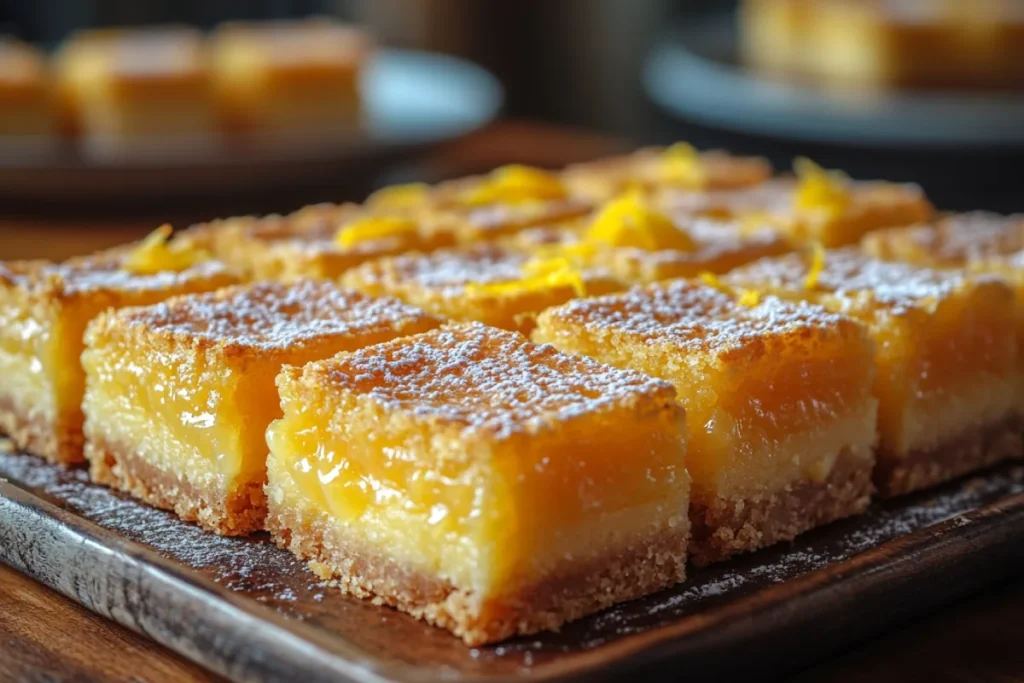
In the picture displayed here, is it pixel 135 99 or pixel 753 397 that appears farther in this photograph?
pixel 135 99

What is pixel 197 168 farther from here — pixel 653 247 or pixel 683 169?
pixel 653 247

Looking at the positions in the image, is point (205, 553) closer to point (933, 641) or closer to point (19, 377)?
point (19, 377)

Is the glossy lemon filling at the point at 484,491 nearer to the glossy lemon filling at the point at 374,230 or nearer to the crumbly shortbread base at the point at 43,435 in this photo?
the crumbly shortbread base at the point at 43,435

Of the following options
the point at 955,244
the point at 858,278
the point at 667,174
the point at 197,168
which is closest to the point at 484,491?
the point at 858,278

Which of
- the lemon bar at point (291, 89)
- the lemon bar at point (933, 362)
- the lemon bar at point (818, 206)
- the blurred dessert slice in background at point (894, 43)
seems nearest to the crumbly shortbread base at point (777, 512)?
the lemon bar at point (933, 362)

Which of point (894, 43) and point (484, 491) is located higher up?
point (894, 43)

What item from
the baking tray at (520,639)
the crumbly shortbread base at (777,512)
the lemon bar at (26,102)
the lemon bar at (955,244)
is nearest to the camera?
the baking tray at (520,639)
